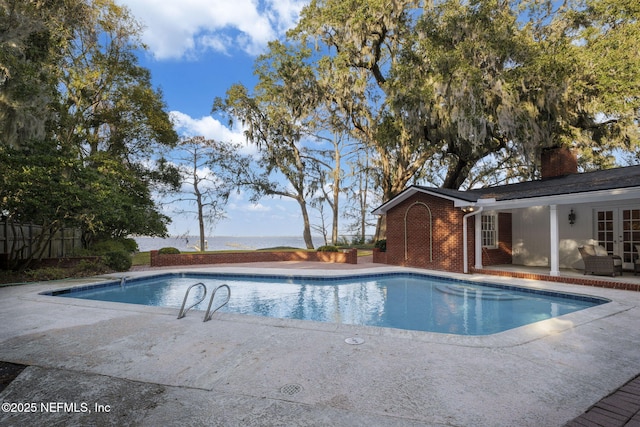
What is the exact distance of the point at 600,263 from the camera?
9180 mm

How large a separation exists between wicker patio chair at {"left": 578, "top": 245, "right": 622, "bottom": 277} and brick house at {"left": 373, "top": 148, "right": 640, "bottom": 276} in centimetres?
78

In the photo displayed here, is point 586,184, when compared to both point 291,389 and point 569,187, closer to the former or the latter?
point 569,187

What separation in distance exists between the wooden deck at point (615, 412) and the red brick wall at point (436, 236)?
9141 millimetres

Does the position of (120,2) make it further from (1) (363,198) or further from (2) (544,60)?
(1) (363,198)

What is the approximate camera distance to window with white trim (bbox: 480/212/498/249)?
41.5 feet

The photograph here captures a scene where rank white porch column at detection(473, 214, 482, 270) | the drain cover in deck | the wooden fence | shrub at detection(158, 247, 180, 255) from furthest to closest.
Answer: shrub at detection(158, 247, 180, 255)
white porch column at detection(473, 214, 482, 270)
the wooden fence
the drain cover in deck

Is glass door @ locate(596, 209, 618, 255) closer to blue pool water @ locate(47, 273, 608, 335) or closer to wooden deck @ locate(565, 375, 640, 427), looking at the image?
blue pool water @ locate(47, 273, 608, 335)

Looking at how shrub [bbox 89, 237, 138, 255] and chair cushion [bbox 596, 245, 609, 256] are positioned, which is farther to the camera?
shrub [bbox 89, 237, 138, 255]

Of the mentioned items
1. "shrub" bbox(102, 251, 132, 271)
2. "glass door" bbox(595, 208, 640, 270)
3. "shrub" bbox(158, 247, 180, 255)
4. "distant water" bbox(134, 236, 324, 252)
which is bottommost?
"distant water" bbox(134, 236, 324, 252)

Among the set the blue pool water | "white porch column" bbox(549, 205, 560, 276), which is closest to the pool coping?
the blue pool water

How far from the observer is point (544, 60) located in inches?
506

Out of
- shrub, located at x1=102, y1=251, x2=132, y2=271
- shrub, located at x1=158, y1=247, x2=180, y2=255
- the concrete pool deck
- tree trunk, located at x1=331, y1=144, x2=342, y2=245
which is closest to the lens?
the concrete pool deck

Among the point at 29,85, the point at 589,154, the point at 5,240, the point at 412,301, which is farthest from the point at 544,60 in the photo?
the point at 5,240

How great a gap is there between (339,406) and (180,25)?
12890 mm
